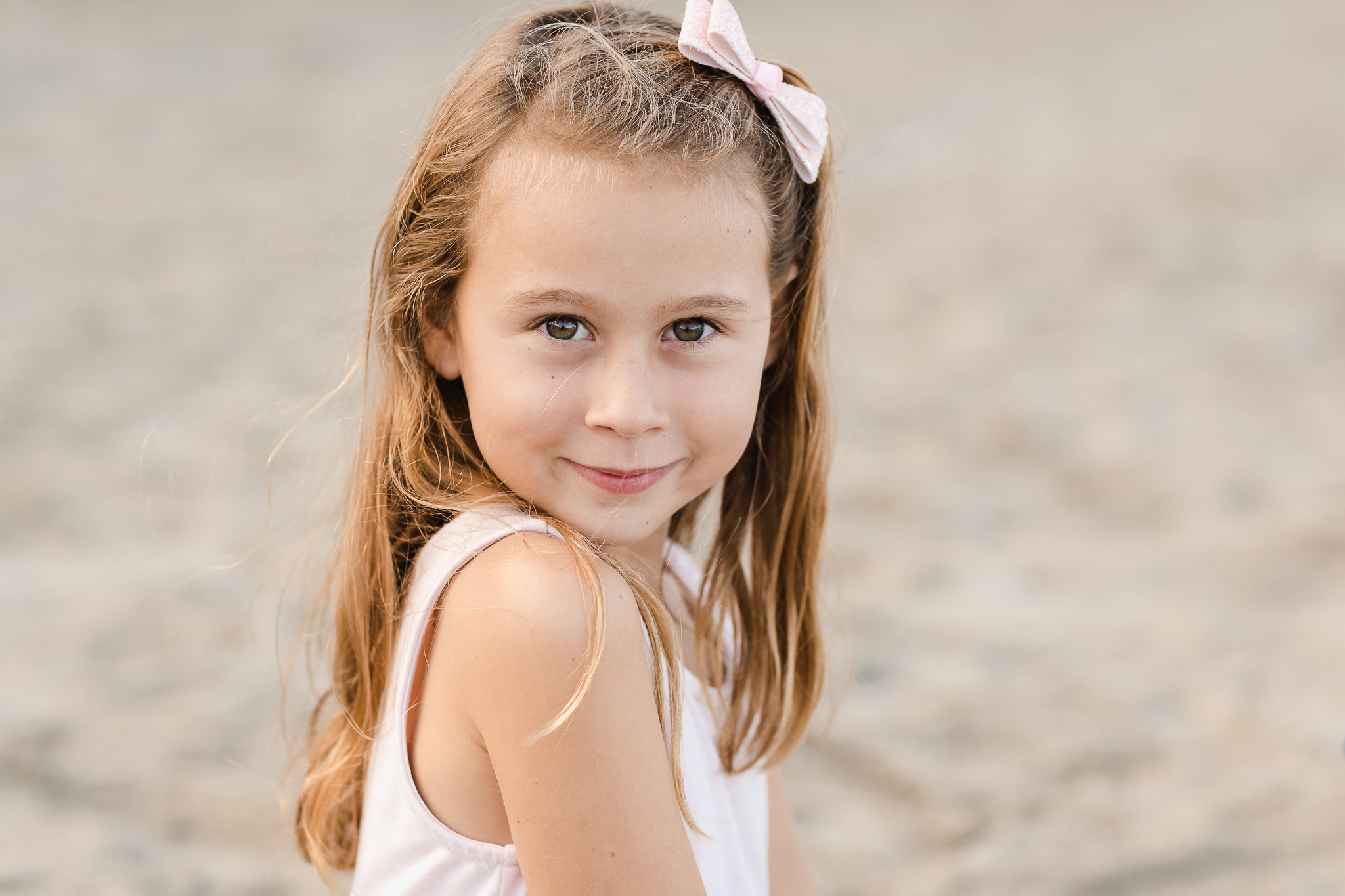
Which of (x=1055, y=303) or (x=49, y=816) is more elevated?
(x=1055, y=303)

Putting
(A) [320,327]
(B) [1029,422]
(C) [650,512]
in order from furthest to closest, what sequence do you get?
(A) [320,327] < (B) [1029,422] < (C) [650,512]

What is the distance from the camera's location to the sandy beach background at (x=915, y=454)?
1997 millimetres

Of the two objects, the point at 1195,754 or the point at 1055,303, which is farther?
the point at 1055,303

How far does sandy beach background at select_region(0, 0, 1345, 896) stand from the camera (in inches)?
78.6

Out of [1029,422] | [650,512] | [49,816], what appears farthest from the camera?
[1029,422]

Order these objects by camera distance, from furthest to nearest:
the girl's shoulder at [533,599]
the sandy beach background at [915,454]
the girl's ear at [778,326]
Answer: the sandy beach background at [915,454] < the girl's ear at [778,326] < the girl's shoulder at [533,599]

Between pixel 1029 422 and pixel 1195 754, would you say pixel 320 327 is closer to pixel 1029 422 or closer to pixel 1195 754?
pixel 1029 422

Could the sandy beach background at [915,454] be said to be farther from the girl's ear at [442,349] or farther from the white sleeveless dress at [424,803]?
the white sleeveless dress at [424,803]

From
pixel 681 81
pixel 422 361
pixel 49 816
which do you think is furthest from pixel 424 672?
pixel 49 816

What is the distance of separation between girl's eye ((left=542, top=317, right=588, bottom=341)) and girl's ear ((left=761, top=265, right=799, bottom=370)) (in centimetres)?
31

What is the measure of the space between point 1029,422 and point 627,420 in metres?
2.36

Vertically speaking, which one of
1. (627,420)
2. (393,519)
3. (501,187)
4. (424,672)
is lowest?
(424,672)

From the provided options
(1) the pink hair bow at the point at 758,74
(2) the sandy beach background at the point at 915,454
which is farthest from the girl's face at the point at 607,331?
(2) the sandy beach background at the point at 915,454

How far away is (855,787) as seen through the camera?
2.12 meters
